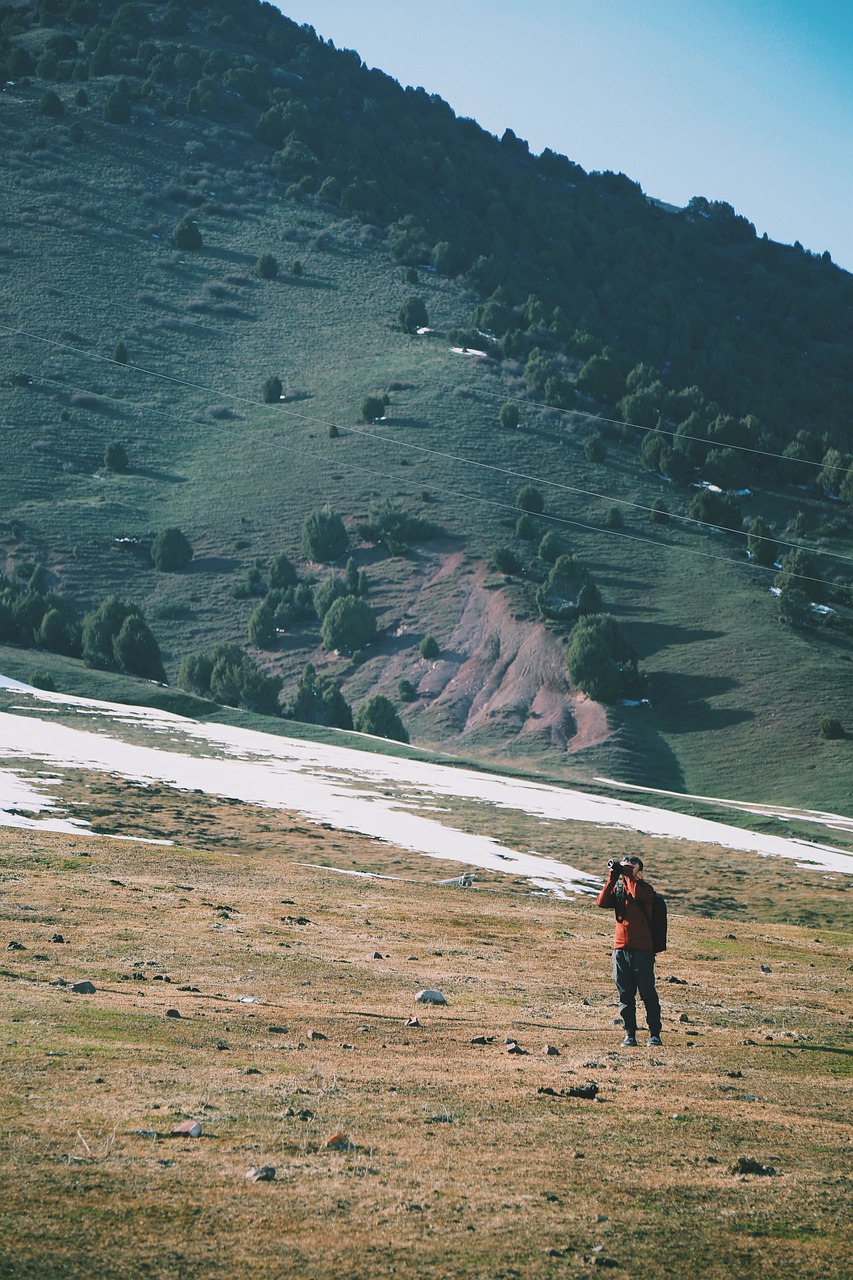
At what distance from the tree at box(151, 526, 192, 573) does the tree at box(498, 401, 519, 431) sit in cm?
4537

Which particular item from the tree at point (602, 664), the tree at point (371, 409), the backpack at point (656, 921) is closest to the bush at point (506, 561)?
the tree at point (602, 664)

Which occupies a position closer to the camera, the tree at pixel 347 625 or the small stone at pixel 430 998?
the small stone at pixel 430 998

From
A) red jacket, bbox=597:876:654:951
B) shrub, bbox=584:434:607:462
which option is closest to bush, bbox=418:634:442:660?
shrub, bbox=584:434:607:462

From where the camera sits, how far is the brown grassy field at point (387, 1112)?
10.4 m

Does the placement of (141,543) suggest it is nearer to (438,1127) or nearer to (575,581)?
(575,581)

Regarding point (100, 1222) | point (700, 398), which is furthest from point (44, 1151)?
point (700, 398)

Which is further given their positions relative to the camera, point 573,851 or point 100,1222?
point 573,851

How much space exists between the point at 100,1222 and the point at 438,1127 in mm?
4279

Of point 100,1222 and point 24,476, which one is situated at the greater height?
point 100,1222

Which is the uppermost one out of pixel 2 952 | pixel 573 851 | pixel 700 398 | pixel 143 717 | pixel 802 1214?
pixel 700 398

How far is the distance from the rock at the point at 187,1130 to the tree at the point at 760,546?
140433 mm

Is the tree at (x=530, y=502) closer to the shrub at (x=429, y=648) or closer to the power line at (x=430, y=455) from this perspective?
the power line at (x=430, y=455)

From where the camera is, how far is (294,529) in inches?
5935

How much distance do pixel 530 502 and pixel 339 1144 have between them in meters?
141
